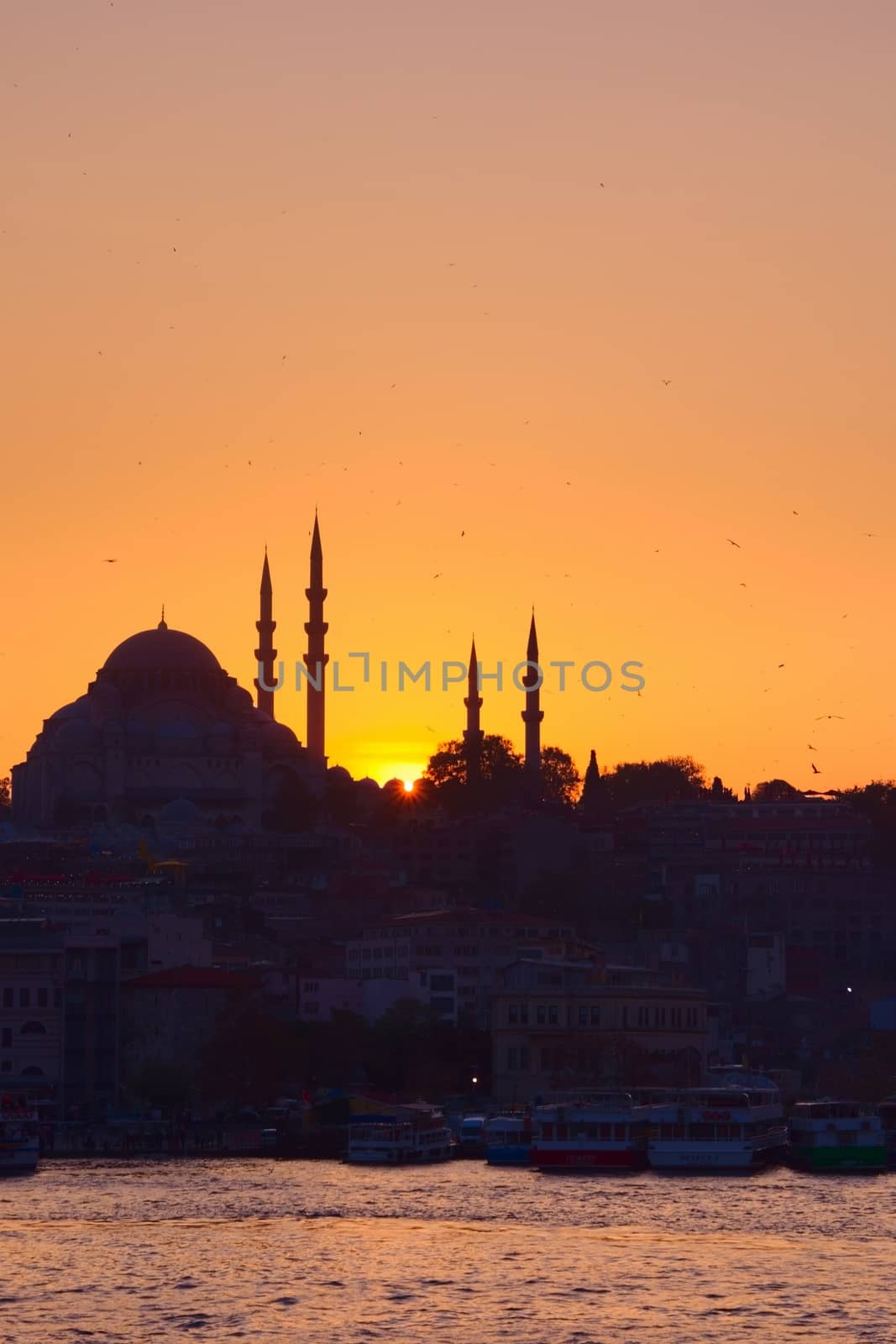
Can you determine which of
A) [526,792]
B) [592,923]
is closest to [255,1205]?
[592,923]

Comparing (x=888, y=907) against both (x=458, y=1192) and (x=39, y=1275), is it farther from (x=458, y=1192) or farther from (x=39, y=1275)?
(x=39, y=1275)

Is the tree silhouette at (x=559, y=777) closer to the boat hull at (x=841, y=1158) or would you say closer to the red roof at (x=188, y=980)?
the red roof at (x=188, y=980)

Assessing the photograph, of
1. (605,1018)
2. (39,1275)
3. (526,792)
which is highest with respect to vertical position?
(526,792)

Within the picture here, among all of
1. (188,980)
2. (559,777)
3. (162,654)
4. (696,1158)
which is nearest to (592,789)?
(559,777)

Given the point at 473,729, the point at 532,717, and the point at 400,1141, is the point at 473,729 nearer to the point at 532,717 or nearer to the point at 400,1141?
the point at 532,717

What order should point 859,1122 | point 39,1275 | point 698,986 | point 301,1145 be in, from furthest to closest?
point 698,986 < point 301,1145 < point 859,1122 < point 39,1275

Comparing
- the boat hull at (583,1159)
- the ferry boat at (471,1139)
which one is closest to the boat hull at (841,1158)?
the boat hull at (583,1159)

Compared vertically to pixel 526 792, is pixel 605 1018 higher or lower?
A: lower
